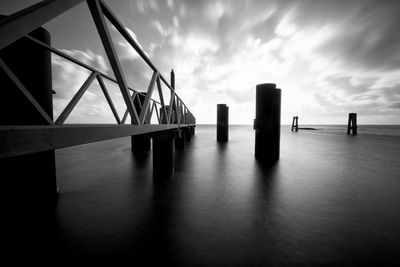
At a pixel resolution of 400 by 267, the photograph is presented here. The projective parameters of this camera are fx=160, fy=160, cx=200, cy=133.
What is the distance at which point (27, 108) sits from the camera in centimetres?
248

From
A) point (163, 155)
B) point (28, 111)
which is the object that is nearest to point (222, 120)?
point (163, 155)

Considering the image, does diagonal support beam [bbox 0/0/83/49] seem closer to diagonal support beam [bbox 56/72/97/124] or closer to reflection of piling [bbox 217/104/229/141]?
diagonal support beam [bbox 56/72/97/124]

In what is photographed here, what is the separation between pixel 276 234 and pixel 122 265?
1.85m

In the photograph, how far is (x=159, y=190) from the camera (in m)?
3.55

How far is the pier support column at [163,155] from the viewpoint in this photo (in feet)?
14.2

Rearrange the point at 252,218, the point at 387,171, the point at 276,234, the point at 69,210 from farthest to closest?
the point at 387,171, the point at 69,210, the point at 252,218, the point at 276,234

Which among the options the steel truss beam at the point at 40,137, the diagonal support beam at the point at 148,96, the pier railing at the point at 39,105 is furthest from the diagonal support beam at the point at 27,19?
the diagonal support beam at the point at 148,96

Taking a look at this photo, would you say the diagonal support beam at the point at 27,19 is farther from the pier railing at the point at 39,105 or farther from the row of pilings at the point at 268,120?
the row of pilings at the point at 268,120

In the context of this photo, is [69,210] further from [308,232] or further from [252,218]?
[308,232]

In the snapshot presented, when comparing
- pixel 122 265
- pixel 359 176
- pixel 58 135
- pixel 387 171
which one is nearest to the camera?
pixel 58 135

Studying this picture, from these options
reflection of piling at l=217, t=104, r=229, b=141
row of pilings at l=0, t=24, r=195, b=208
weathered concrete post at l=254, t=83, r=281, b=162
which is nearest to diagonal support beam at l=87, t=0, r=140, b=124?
row of pilings at l=0, t=24, r=195, b=208

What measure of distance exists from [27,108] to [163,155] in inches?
109

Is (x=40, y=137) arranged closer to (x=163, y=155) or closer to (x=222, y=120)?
(x=163, y=155)

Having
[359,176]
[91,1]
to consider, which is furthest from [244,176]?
[91,1]
